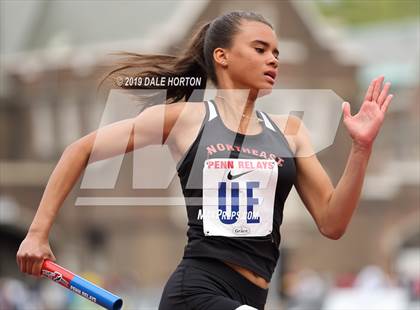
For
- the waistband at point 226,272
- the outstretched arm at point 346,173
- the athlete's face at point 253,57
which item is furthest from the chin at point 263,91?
the waistband at point 226,272

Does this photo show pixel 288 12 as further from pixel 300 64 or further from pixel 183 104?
pixel 183 104

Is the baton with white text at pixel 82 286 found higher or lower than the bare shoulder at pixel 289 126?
lower

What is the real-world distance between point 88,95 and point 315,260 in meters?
10.2

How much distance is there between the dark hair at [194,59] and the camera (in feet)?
15.8

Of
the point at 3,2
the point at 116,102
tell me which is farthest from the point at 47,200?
the point at 3,2

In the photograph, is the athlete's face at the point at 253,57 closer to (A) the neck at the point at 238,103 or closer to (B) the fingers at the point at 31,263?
(A) the neck at the point at 238,103

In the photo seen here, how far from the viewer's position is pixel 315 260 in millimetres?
43312

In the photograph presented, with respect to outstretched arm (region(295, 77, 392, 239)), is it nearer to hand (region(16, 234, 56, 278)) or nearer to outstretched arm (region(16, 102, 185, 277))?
outstretched arm (region(16, 102, 185, 277))

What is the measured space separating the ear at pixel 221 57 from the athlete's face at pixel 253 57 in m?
0.02

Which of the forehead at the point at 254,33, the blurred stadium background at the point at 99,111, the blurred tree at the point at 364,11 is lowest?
the blurred stadium background at the point at 99,111

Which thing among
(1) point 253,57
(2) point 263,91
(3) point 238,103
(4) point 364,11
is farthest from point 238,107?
(4) point 364,11

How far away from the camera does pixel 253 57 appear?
15.4ft

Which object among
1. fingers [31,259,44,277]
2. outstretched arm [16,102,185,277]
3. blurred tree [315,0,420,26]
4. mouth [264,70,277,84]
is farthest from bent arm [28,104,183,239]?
blurred tree [315,0,420,26]

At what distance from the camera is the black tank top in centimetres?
452
